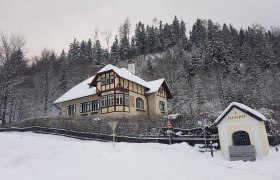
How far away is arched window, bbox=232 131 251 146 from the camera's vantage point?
1507cm

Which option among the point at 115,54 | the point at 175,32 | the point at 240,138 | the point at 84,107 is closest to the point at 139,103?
the point at 84,107

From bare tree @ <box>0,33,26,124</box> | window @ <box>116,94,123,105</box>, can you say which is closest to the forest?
bare tree @ <box>0,33,26,124</box>

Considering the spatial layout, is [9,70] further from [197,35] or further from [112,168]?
[197,35]

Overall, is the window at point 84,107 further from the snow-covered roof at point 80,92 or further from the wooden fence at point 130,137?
the wooden fence at point 130,137

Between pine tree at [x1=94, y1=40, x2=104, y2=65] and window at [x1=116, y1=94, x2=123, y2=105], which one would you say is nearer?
window at [x1=116, y1=94, x2=123, y2=105]

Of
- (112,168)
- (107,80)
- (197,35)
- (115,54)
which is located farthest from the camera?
(197,35)

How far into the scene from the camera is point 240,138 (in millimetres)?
15281

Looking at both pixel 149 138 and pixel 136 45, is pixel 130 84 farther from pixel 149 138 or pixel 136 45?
pixel 136 45

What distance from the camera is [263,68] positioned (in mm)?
55938

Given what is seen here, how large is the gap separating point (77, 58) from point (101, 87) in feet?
117

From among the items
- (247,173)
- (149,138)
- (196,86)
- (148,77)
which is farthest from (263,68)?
(247,173)

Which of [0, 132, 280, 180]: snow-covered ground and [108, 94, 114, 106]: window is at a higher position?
[108, 94, 114, 106]: window

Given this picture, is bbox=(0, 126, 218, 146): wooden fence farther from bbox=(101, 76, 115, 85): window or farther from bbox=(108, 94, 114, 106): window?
bbox=(101, 76, 115, 85): window

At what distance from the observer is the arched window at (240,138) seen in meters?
15.1
